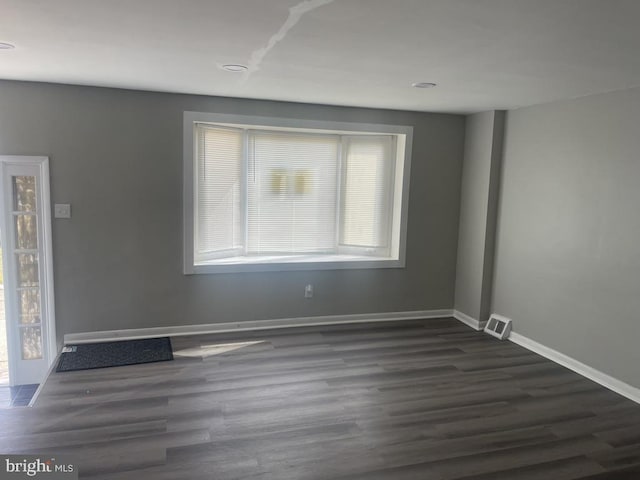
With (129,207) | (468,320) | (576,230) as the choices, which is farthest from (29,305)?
(576,230)

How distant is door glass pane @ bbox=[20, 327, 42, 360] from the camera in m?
4.05

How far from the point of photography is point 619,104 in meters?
3.49

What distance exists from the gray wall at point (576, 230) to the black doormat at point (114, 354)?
3353 mm

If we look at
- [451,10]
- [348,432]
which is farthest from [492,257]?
[451,10]

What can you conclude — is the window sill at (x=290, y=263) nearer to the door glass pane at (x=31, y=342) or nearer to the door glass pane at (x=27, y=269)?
the door glass pane at (x=27, y=269)

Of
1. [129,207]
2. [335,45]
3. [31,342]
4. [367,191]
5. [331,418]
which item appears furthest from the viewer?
[367,191]

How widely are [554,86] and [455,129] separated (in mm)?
1647

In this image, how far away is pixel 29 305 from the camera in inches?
159

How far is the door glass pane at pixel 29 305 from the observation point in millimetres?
4016

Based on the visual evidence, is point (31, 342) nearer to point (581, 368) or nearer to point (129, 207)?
point (129, 207)

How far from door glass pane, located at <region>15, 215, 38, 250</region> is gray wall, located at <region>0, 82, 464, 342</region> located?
0.18m

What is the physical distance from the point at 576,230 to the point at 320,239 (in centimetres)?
249

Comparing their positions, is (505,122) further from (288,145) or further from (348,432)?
(348,432)

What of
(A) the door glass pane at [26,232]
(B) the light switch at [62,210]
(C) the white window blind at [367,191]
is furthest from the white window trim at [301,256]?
(A) the door glass pane at [26,232]
